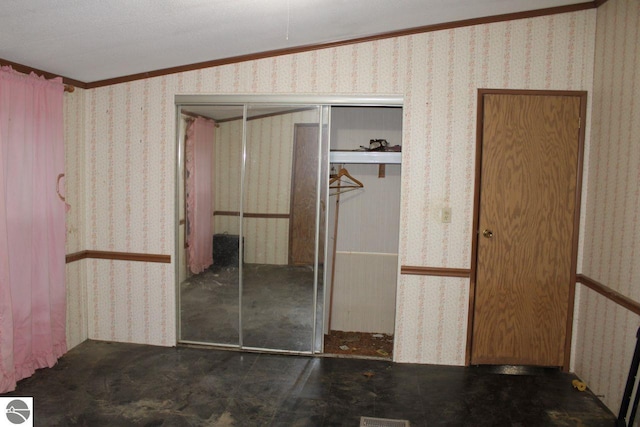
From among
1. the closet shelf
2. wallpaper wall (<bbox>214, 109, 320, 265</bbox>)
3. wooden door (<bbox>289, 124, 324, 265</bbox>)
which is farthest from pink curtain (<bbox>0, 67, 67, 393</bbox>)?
the closet shelf

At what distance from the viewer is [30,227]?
293 centimetres

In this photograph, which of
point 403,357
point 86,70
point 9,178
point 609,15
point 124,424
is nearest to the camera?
point 124,424

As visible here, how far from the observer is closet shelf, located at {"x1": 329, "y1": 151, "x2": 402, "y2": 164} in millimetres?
3533

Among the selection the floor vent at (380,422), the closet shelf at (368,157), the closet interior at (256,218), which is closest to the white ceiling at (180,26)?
the closet interior at (256,218)

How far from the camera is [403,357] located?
11.2 ft

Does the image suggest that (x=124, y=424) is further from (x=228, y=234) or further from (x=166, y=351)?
(x=228, y=234)

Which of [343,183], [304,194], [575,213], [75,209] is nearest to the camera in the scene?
[575,213]

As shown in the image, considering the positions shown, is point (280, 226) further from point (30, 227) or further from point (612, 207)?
point (612, 207)

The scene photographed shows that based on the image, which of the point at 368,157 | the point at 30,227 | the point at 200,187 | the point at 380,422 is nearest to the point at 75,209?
the point at 30,227

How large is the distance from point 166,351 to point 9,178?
1.70 metres

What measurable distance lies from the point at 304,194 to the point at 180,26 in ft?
4.75

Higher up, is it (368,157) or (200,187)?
(368,157)

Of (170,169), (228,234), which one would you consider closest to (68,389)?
(228,234)

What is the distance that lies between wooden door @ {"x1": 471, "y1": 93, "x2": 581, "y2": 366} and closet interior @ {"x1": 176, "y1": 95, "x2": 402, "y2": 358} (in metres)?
0.76
